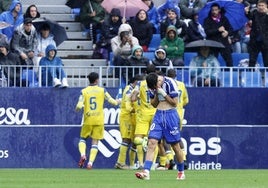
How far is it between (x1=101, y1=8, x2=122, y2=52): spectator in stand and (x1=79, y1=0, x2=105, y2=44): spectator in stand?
0.42 m

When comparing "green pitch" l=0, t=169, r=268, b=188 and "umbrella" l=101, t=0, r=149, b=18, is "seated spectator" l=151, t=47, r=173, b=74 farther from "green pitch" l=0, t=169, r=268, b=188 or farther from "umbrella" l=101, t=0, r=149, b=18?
"green pitch" l=0, t=169, r=268, b=188

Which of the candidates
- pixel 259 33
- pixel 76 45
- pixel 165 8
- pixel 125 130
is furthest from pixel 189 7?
pixel 125 130

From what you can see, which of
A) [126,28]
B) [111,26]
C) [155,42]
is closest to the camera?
[126,28]

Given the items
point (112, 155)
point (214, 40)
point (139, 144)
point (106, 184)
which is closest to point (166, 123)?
point (106, 184)

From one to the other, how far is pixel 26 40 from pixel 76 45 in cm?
226

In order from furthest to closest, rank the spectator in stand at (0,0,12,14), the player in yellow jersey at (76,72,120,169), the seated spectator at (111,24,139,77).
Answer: the spectator in stand at (0,0,12,14) → the seated spectator at (111,24,139,77) → the player in yellow jersey at (76,72,120,169)

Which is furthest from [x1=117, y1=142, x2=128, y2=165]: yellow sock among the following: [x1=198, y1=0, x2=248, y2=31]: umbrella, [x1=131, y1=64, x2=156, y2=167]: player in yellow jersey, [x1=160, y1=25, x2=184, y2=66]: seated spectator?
[x1=198, y1=0, x2=248, y2=31]: umbrella

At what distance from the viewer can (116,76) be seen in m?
30.2

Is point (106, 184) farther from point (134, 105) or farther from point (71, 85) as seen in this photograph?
point (71, 85)

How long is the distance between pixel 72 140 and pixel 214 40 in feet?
15.9

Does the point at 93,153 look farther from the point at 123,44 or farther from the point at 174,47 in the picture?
the point at 174,47

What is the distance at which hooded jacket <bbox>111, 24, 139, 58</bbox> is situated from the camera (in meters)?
30.4

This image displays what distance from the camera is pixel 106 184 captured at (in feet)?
66.8

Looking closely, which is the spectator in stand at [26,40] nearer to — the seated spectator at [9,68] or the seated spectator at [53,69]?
the seated spectator at [9,68]
